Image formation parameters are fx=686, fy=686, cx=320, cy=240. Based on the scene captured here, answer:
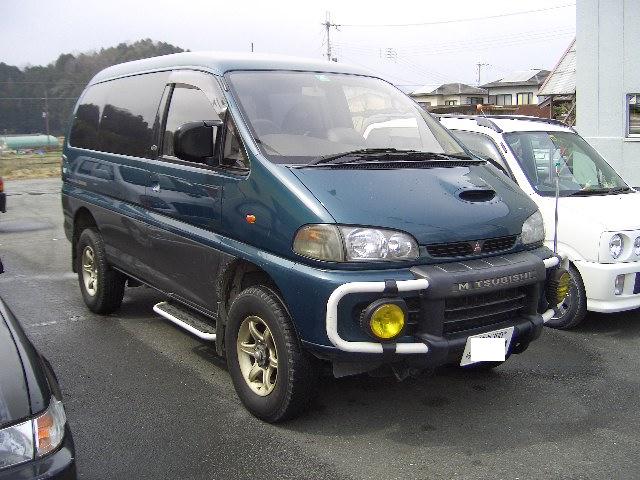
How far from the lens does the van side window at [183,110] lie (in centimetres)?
450

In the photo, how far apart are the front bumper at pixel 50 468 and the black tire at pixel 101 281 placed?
3550 mm

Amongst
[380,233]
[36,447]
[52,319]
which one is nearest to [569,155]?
[380,233]

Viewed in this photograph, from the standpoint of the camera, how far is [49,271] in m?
8.23

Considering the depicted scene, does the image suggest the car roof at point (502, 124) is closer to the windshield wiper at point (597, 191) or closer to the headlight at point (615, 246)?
the windshield wiper at point (597, 191)

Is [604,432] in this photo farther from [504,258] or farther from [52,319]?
[52,319]

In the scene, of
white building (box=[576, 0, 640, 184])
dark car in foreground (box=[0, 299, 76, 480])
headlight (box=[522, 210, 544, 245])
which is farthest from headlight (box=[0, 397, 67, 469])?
white building (box=[576, 0, 640, 184])

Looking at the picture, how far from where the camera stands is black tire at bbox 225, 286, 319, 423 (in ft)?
11.8

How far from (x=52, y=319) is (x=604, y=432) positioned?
458 cm

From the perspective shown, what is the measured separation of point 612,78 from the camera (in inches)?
557

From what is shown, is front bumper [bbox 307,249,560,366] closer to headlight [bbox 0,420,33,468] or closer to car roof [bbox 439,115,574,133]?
headlight [bbox 0,420,33,468]

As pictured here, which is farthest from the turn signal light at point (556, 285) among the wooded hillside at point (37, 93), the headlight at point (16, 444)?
the wooded hillside at point (37, 93)

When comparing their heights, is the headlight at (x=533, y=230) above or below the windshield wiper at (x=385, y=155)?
below

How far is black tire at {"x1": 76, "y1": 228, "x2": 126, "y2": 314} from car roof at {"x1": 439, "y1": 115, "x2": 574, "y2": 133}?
3626 millimetres

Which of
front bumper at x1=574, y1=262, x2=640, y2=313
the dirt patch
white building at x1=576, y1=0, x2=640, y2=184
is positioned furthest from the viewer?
the dirt patch
